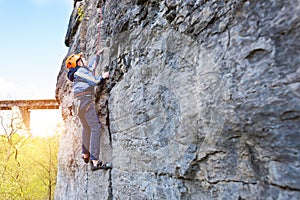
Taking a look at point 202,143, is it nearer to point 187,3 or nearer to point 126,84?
point 187,3

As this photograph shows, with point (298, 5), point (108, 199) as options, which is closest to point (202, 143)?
point (298, 5)

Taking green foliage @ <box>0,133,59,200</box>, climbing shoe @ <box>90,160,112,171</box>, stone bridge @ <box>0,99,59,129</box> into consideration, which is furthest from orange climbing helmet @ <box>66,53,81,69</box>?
green foliage @ <box>0,133,59,200</box>

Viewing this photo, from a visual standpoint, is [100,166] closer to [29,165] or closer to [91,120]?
[91,120]

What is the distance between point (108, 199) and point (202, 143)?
1953 mm

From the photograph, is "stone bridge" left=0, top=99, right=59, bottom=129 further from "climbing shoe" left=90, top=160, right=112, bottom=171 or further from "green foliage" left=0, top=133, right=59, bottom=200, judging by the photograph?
"climbing shoe" left=90, top=160, right=112, bottom=171

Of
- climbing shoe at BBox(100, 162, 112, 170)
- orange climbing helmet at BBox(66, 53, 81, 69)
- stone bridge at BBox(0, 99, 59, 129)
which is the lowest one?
climbing shoe at BBox(100, 162, 112, 170)

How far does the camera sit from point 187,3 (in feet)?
7.73

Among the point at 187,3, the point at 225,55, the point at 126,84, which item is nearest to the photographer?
the point at 225,55

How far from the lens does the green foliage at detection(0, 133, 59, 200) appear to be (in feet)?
40.5

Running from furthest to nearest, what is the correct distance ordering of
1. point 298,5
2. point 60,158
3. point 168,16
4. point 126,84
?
1. point 60,158
2. point 126,84
3. point 168,16
4. point 298,5

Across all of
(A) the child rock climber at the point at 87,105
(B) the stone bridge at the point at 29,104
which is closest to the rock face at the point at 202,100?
(A) the child rock climber at the point at 87,105

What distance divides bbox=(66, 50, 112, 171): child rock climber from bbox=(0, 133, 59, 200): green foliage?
31.0ft

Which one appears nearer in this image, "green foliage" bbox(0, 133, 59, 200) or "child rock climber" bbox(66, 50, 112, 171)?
"child rock climber" bbox(66, 50, 112, 171)

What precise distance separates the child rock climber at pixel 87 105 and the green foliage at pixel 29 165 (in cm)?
943
